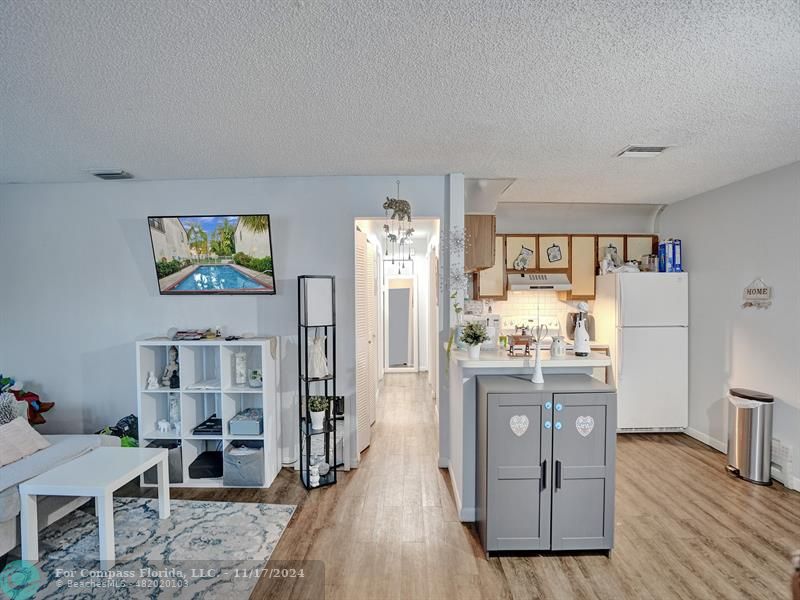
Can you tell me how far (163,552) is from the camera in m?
2.51

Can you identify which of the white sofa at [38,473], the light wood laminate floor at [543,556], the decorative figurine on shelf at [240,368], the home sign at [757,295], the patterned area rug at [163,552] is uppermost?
the home sign at [757,295]

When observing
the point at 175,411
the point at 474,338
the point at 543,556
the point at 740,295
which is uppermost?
the point at 740,295

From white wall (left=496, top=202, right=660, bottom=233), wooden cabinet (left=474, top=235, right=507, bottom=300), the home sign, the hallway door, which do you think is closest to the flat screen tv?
the hallway door

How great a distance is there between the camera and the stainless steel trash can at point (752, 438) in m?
3.41

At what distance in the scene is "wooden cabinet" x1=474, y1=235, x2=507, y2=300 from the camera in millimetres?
4996

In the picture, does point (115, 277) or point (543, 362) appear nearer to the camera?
point (543, 362)

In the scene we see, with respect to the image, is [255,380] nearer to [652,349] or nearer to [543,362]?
[543,362]

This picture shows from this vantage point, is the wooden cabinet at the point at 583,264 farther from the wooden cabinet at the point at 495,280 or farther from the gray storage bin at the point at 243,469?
the gray storage bin at the point at 243,469

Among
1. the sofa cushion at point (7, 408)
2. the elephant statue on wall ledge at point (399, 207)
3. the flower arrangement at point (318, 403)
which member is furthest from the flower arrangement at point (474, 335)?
the sofa cushion at point (7, 408)

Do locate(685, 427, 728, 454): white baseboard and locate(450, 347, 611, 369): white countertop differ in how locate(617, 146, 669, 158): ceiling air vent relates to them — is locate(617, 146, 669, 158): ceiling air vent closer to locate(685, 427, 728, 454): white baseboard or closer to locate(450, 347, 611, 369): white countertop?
locate(450, 347, 611, 369): white countertop

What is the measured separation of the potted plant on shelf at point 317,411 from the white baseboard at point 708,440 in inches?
155

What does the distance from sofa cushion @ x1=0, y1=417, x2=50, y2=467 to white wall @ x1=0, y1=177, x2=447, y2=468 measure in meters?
0.86

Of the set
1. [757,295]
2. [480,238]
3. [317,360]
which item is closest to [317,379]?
[317,360]

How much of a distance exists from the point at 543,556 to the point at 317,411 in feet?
6.24
